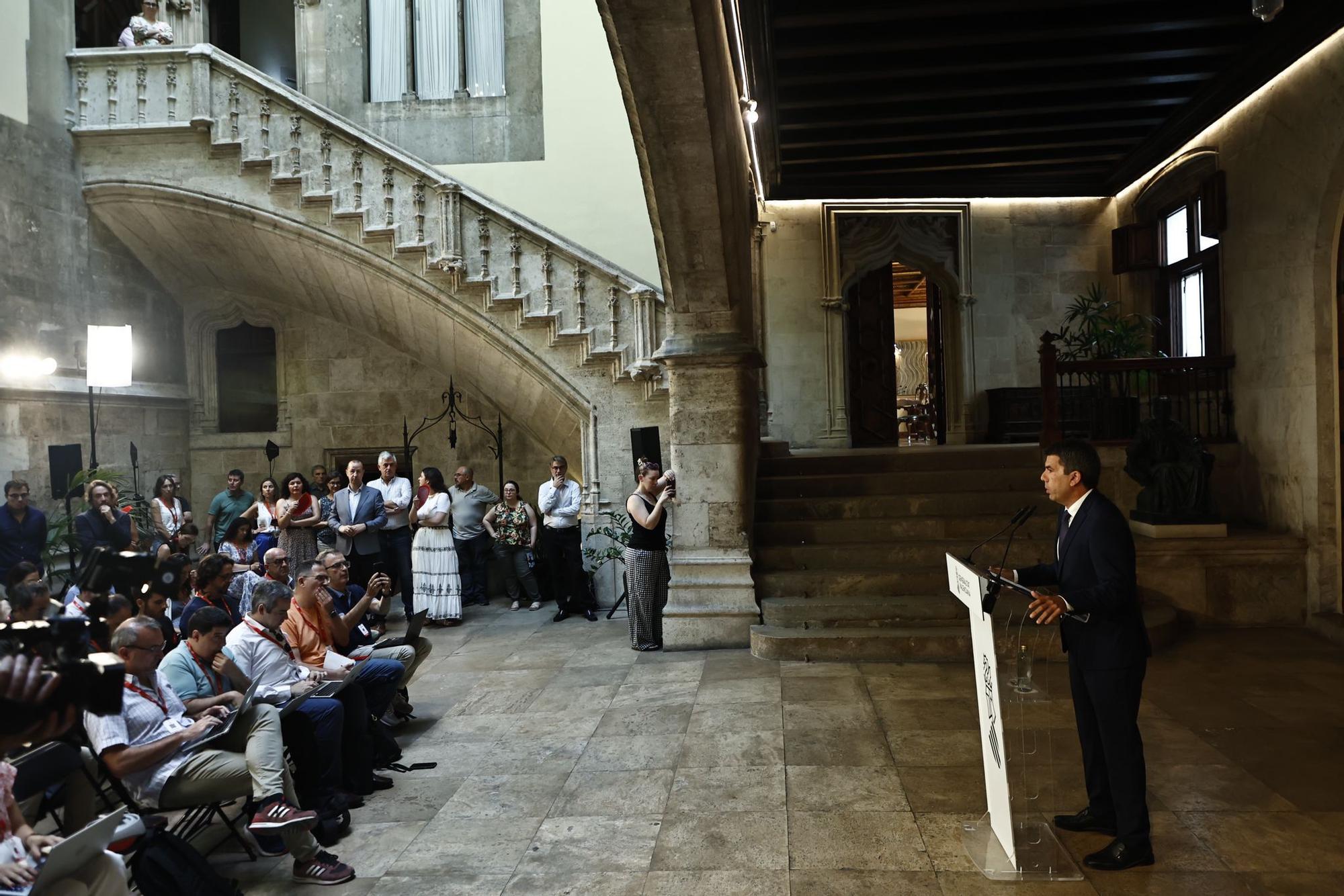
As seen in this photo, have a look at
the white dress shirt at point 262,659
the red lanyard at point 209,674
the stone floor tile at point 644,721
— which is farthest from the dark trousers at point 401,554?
the red lanyard at point 209,674

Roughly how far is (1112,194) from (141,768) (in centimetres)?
1191

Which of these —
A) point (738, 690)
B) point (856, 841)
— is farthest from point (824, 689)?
point (856, 841)

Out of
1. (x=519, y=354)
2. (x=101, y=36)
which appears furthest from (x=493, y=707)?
(x=101, y=36)

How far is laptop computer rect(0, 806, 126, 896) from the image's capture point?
2457 millimetres

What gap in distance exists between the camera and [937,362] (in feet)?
44.9

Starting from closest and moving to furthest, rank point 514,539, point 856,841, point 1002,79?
point 856,841
point 1002,79
point 514,539

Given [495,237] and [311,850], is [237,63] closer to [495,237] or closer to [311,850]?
[495,237]

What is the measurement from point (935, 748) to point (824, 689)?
124cm

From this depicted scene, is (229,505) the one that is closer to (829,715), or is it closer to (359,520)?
(359,520)

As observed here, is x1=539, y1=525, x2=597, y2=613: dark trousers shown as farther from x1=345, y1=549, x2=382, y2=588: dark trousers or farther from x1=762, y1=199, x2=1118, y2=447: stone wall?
x1=762, y1=199, x2=1118, y2=447: stone wall

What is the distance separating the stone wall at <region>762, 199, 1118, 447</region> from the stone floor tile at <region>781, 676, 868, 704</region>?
6.25 metres

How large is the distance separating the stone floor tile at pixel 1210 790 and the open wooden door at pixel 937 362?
8929 mm

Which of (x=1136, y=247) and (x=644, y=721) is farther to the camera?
(x=1136, y=247)

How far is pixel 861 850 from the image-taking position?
3.78 metres
